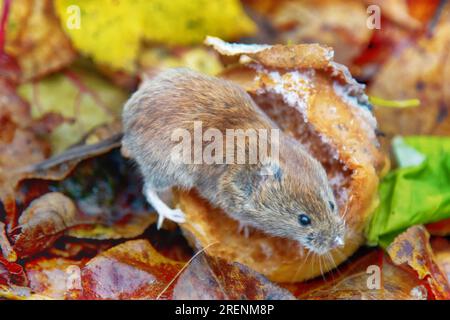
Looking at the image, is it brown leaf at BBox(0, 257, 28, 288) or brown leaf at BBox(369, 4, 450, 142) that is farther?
brown leaf at BBox(369, 4, 450, 142)

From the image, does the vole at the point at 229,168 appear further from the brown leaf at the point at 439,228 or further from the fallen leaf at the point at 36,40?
the fallen leaf at the point at 36,40

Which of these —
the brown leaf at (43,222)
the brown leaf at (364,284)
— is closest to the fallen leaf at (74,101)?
the brown leaf at (43,222)

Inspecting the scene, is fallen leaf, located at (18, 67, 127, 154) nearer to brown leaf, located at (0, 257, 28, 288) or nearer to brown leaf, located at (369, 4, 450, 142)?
brown leaf, located at (0, 257, 28, 288)

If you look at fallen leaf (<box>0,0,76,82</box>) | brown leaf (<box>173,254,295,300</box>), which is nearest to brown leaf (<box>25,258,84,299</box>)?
brown leaf (<box>173,254,295,300</box>)

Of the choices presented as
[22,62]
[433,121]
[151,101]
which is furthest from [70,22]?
[433,121]

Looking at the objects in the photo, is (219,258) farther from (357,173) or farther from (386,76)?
(386,76)

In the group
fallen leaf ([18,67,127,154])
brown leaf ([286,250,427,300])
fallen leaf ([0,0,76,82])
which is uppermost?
fallen leaf ([0,0,76,82])

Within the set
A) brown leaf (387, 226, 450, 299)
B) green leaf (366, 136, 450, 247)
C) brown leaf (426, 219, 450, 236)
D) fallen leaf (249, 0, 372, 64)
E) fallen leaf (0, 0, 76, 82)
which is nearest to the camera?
brown leaf (387, 226, 450, 299)

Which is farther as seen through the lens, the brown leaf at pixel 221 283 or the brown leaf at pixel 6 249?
the brown leaf at pixel 6 249
